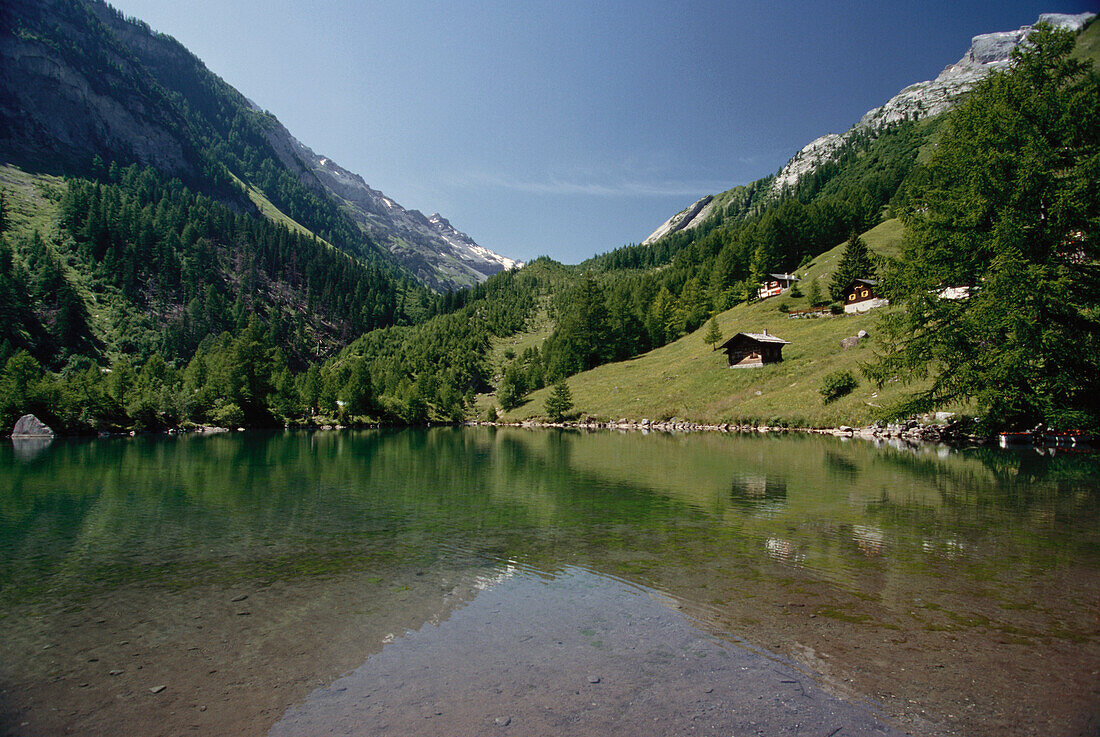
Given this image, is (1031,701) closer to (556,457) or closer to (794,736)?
(794,736)

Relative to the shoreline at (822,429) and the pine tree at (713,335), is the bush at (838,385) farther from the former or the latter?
the pine tree at (713,335)

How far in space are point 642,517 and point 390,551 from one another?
7687 mm

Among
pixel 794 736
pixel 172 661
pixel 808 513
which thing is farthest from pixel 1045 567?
pixel 172 661

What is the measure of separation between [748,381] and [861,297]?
3501cm

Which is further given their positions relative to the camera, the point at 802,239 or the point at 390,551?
the point at 802,239

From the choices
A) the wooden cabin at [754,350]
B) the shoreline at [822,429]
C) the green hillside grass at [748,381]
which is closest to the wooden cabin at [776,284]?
the green hillside grass at [748,381]

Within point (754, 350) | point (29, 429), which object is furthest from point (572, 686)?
point (29, 429)

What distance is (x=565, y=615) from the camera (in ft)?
29.0

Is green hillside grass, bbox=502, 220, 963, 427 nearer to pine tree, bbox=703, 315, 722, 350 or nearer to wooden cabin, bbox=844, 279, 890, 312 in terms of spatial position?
pine tree, bbox=703, 315, 722, 350

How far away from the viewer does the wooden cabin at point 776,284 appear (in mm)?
116150

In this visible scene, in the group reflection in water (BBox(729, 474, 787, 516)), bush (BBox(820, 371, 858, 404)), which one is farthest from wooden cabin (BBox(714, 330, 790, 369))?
reflection in water (BBox(729, 474, 787, 516))

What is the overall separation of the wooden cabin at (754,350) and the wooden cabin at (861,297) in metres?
→ 19.7

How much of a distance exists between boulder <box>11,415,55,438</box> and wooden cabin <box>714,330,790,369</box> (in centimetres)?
9299

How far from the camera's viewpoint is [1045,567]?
10.5 metres
